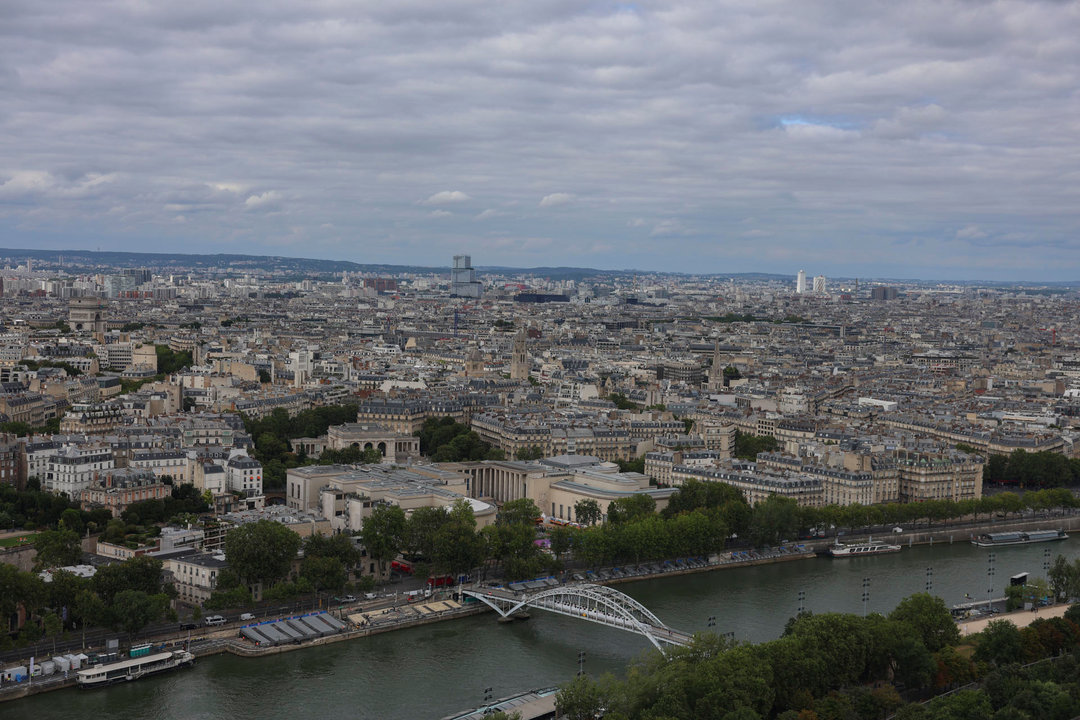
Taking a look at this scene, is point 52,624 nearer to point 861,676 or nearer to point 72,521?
point 72,521

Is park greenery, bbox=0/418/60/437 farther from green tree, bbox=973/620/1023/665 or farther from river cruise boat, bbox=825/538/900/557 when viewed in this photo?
green tree, bbox=973/620/1023/665

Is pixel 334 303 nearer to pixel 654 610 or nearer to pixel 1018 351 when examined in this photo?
pixel 1018 351

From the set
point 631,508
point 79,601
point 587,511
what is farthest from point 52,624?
point 631,508

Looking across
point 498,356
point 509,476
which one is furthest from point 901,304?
point 509,476

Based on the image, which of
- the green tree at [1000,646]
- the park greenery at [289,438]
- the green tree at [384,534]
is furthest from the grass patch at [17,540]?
the green tree at [1000,646]

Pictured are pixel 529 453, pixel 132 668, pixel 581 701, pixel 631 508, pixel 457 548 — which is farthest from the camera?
pixel 529 453

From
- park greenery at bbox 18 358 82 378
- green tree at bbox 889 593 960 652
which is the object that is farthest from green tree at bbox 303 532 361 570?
park greenery at bbox 18 358 82 378
